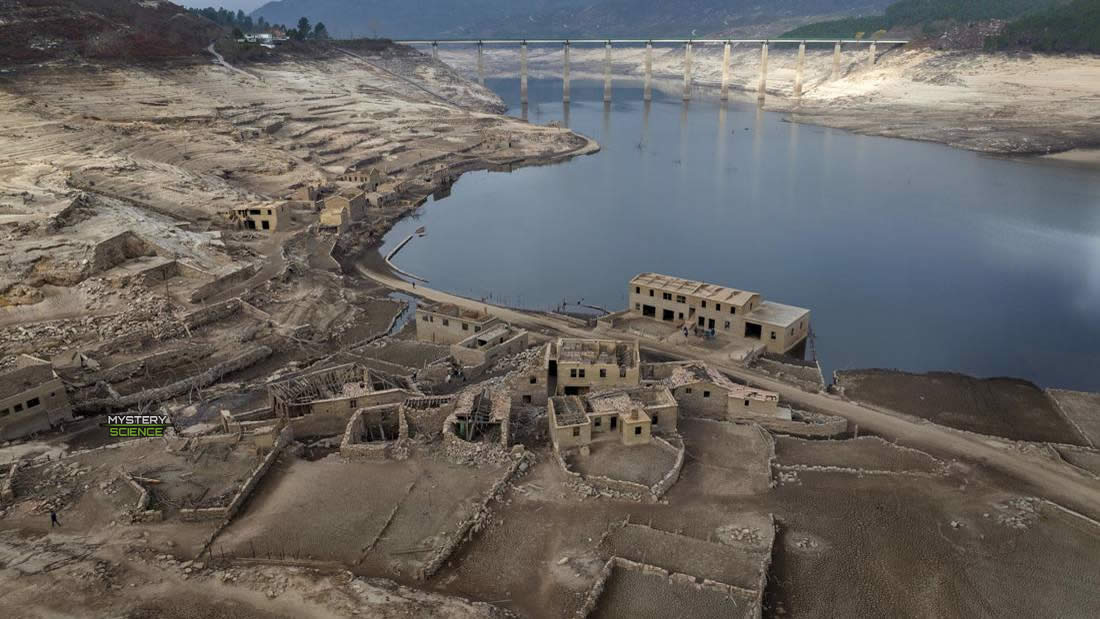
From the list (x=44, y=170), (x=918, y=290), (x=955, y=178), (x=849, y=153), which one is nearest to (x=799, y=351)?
(x=918, y=290)

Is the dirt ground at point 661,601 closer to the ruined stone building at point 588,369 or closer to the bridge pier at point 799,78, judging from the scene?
the ruined stone building at point 588,369

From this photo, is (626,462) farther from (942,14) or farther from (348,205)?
(942,14)

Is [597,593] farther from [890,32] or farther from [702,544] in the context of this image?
[890,32]

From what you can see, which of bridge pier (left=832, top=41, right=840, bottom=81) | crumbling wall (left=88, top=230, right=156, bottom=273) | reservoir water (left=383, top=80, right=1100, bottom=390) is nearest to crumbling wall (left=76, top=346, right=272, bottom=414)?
crumbling wall (left=88, top=230, right=156, bottom=273)

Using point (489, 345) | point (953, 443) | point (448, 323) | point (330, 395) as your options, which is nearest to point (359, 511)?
point (330, 395)

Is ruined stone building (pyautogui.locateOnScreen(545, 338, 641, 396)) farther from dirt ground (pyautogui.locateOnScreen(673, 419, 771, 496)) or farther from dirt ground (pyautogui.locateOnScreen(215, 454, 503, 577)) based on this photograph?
dirt ground (pyautogui.locateOnScreen(215, 454, 503, 577))

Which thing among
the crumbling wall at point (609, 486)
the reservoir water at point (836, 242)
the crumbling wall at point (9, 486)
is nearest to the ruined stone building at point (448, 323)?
the reservoir water at point (836, 242)

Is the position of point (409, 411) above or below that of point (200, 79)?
below
